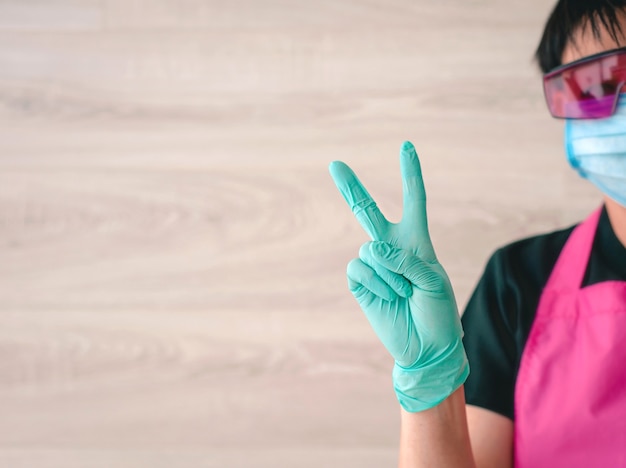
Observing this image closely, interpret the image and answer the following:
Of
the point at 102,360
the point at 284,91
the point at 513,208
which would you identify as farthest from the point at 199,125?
the point at 513,208

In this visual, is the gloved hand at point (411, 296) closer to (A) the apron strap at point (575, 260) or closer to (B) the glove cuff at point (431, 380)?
(B) the glove cuff at point (431, 380)

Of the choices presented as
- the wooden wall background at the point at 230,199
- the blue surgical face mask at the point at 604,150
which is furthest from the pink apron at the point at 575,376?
the wooden wall background at the point at 230,199

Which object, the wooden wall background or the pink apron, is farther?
the wooden wall background

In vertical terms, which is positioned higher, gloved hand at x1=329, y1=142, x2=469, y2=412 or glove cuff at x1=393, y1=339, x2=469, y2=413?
gloved hand at x1=329, y1=142, x2=469, y2=412

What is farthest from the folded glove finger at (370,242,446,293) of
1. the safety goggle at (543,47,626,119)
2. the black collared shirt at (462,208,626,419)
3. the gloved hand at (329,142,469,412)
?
the safety goggle at (543,47,626,119)

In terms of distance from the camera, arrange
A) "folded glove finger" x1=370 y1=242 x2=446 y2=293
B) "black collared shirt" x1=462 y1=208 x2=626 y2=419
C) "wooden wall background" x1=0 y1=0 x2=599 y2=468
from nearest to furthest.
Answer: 1. "folded glove finger" x1=370 y1=242 x2=446 y2=293
2. "black collared shirt" x1=462 y1=208 x2=626 y2=419
3. "wooden wall background" x1=0 y1=0 x2=599 y2=468

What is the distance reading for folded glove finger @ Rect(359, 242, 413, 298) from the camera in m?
0.71

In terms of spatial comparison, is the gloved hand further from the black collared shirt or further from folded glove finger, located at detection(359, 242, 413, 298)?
the black collared shirt

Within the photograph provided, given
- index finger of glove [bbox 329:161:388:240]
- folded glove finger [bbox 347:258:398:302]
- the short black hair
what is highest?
the short black hair

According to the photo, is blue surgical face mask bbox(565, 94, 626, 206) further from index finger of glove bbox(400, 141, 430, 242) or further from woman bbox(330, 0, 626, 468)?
index finger of glove bbox(400, 141, 430, 242)

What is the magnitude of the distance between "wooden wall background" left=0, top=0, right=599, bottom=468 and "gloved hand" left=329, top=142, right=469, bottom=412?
1.12 ft

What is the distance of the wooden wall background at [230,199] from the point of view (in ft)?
3.52

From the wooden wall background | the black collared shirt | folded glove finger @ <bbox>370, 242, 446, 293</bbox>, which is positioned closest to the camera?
folded glove finger @ <bbox>370, 242, 446, 293</bbox>

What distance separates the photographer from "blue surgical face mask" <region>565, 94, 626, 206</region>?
76 centimetres
